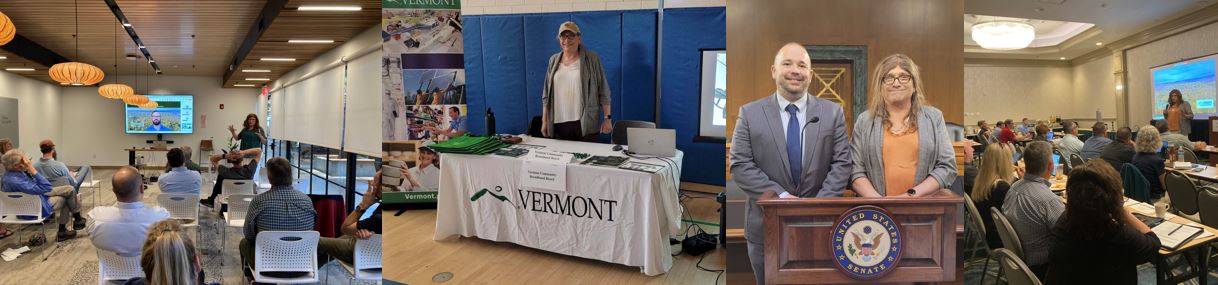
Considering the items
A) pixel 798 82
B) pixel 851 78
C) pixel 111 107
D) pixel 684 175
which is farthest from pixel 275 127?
pixel 851 78

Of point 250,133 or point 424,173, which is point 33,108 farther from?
point 424,173

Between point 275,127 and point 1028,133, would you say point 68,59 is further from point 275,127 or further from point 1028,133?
point 1028,133

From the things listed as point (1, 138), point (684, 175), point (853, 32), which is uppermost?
point (853, 32)

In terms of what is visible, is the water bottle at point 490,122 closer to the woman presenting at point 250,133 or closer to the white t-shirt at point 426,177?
the white t-shirt at point 426,177

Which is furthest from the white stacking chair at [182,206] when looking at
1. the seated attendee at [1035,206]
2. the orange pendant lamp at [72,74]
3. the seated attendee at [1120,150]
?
the seated attendee at [1120,150]

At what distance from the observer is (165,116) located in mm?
2645

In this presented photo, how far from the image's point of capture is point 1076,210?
6.86ft

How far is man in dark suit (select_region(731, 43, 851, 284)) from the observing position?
180cm

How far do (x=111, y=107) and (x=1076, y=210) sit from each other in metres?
4.14

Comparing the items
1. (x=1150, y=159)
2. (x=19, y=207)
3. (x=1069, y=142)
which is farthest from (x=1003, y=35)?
(x=19, y=207)

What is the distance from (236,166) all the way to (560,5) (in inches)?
81.1

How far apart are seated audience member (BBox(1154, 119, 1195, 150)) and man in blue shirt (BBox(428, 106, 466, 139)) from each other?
2.68 metres

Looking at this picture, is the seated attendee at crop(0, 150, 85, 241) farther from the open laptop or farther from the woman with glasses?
the woman with glasses

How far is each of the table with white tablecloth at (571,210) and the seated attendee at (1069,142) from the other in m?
1.53
